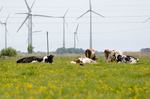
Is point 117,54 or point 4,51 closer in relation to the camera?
point 117,54

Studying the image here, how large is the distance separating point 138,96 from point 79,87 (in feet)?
8.32

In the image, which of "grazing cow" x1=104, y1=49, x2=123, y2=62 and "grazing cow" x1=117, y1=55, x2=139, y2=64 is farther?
"grazing cow" x1=104, y1=49, x2=123, y2=62

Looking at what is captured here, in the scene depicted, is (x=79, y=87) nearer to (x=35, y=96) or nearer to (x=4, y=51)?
(x=35, y=96)

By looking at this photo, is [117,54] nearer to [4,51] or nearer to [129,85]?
[129,85]

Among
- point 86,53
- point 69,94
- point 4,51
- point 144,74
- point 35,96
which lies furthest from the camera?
point 4,51

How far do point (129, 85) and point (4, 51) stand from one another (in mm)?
50917

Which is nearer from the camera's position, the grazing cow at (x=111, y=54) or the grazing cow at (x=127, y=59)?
the grazing cow at (x=127, y=59)

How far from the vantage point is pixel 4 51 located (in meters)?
63.8

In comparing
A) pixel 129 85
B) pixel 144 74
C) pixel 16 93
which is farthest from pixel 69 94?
pixel 144 74

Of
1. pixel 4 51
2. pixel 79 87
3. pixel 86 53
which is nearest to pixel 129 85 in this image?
pixel 79 87

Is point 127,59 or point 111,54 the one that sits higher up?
point 111,54

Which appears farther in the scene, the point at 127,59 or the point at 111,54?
the point at 111,54

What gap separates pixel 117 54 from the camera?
34594 mm

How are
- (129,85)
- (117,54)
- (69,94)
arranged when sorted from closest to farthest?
1. (69,94)
2. (129,85)
3. (117,54)
